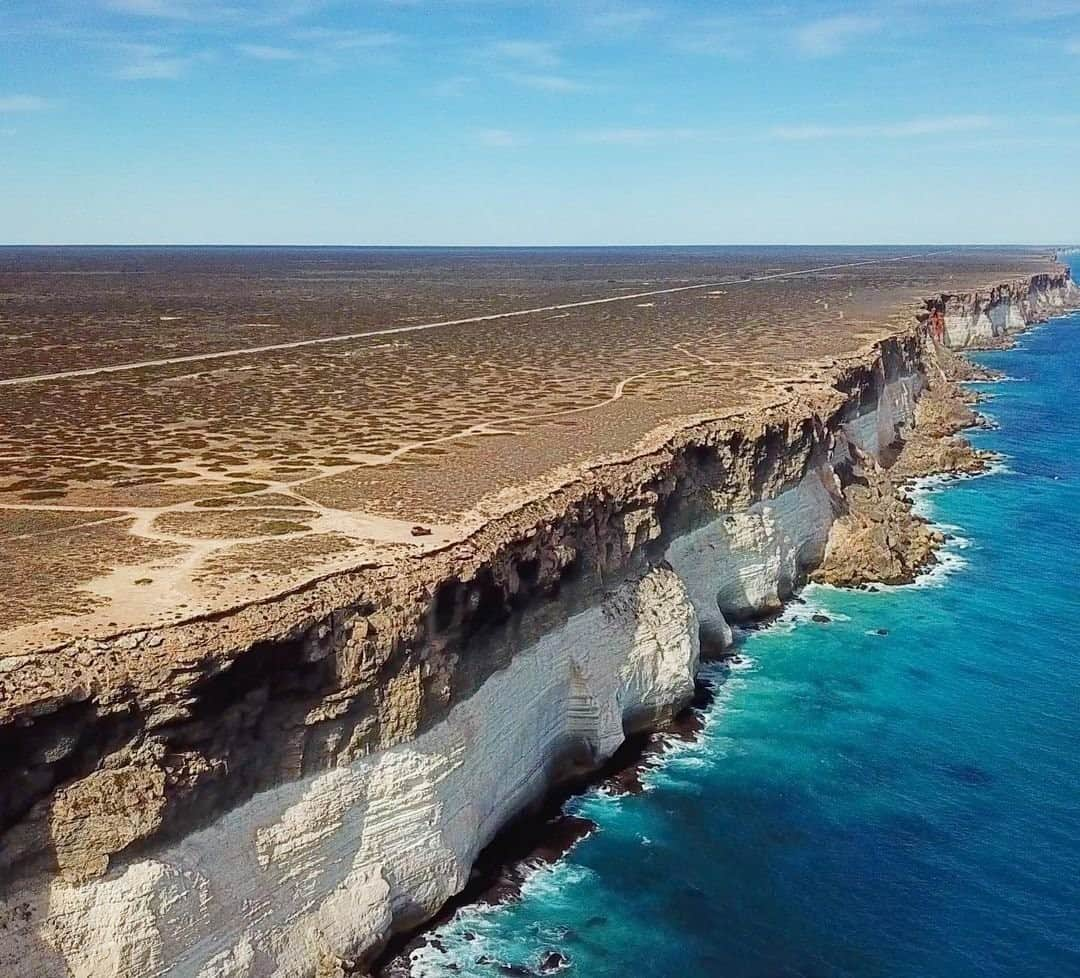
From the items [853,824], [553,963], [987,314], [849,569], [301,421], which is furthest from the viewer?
[987,314]

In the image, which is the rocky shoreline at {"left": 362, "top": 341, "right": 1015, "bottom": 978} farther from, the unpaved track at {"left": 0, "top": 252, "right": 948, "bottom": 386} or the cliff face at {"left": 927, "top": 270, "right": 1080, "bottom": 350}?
the unpaved track at {"left": 0, "top": 252, "right": 948, "bottom": 386}

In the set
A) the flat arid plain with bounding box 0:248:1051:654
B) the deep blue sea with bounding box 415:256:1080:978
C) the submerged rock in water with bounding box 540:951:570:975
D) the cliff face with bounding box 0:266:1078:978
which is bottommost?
the submerged rock in water with bounding box 540:951:570:975

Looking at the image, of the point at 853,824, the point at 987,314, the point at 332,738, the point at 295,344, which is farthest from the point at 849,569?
the point at 987,314

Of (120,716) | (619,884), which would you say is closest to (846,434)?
(619,884)

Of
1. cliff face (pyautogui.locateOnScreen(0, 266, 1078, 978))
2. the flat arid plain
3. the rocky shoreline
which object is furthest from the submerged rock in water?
the flat arid plain

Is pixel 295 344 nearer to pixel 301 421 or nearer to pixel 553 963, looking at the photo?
pixel 301 421

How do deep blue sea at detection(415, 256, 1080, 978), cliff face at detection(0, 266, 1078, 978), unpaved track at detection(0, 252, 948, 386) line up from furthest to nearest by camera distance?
unpaved track at detection(0, 252, 948, 386) < deep blue sea at detection(415, 256, 1080, 978) < cliff face at detection(0, 266, 1078, 978)
